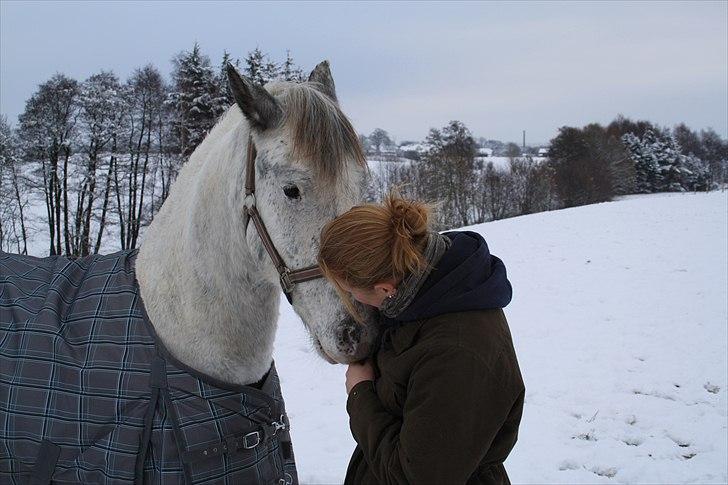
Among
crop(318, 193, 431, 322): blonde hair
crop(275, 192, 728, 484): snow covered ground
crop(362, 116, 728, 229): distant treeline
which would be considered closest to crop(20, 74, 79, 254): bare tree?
crop(362, 116, 728, 229): distant treeline

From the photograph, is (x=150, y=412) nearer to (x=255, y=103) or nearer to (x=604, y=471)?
(x=255, y=103)

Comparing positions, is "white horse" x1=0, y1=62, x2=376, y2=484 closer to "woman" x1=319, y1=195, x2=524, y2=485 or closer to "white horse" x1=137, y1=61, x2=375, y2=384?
"white horse" x1=137, y1=61, x2=375, y2=384

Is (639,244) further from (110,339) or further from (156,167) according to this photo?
(156,167)

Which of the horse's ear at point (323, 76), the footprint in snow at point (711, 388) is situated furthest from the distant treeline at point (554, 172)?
the horse's ear at point (323, 76)

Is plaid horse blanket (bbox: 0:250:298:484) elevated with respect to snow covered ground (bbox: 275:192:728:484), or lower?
elevated

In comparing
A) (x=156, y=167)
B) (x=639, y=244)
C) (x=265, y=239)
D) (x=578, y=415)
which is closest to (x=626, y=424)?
(x=578, y=415)

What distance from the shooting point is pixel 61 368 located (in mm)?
1919

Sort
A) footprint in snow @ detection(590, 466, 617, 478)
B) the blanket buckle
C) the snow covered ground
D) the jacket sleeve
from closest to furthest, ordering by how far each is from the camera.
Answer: the jacket sleeve < the blanket buckle < footprint in snow @ detection(590, 466, 617, 478) < the snow covered ground

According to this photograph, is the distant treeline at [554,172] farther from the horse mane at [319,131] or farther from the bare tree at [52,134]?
the horse mane at [319,131]

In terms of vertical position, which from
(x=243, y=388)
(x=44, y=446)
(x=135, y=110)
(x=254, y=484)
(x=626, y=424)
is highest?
(x=135, y=110)

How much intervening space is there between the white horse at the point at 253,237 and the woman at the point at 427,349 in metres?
0.20

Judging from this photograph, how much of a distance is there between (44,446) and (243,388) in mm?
739

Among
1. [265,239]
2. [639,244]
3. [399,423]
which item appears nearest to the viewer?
[399,423]

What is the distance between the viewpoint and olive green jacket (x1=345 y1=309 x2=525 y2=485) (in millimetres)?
1309
